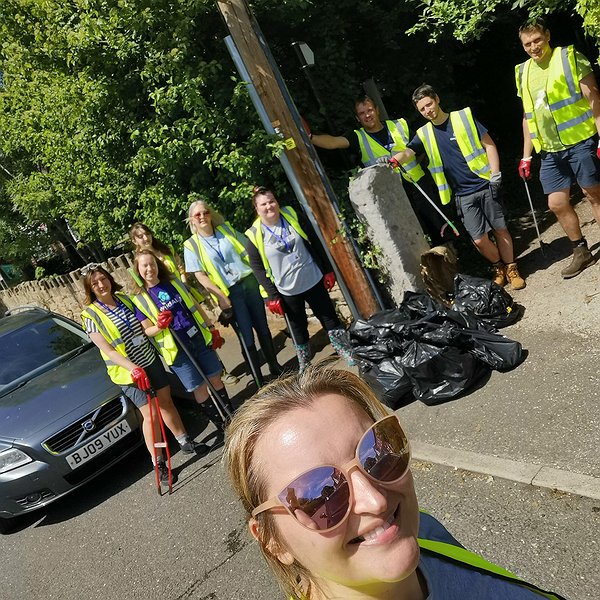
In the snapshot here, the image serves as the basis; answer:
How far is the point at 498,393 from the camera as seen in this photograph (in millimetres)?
4066

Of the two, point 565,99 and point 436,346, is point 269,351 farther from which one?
point 565,99

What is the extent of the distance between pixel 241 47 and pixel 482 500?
434cm

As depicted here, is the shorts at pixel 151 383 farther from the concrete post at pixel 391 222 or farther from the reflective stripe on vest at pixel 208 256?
the concrete post at pixel 391 222

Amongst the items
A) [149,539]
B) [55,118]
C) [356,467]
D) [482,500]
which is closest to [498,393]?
[482,500]

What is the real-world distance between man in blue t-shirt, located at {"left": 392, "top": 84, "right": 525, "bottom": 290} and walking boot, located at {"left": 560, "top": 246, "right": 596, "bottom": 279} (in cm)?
43

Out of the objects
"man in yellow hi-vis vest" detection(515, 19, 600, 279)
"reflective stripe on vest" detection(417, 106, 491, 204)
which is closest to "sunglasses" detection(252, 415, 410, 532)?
"man in yellow hi-vis vest" detection(515, 19, 600, 279)

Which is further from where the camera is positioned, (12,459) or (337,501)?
(12,459)

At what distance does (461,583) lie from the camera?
1338mm

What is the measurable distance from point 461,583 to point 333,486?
0.45 meters

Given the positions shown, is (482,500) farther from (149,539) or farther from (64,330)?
(64,330)

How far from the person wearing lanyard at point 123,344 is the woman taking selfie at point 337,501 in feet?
12.0

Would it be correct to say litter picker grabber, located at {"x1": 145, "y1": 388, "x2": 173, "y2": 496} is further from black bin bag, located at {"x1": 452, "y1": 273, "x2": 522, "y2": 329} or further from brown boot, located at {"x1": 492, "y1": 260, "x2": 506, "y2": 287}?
brown boot, located at {"x1": 492, "y1": 260, "x2": 506, "y2": 287}

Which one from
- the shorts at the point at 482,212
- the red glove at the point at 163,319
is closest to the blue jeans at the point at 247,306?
the red glove at the point at 163,319

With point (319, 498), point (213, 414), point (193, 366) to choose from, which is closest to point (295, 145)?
point (193, 366)
